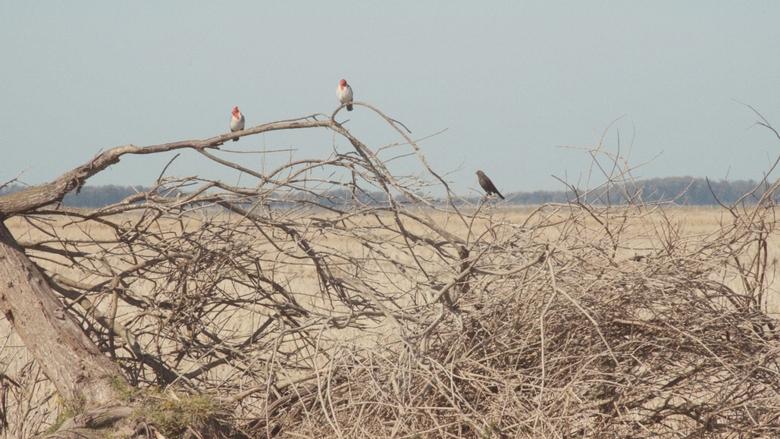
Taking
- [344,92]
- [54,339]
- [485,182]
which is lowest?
[54,339]

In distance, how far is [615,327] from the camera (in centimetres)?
497

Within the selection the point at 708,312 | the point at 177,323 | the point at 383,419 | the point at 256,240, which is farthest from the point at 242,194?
the point at 708,312

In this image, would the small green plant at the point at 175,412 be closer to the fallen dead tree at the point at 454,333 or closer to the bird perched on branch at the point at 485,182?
the fallen dead tree at the point at 454,333

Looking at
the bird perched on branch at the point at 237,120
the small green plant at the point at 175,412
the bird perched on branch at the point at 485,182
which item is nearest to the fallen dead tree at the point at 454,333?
the small green plant at the point at 175,412

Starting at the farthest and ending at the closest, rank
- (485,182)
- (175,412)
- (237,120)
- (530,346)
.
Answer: (485,182) → (237,120) → (530,346) → (175,412)

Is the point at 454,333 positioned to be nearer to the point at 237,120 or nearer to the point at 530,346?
the point at 530,346

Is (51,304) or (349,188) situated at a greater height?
(349,188)

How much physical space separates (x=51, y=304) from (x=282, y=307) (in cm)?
129

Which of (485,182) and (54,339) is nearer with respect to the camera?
(54,339)

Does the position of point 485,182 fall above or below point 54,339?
above

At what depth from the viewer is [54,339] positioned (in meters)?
5.11

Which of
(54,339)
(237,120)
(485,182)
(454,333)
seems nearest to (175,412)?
(54,339)

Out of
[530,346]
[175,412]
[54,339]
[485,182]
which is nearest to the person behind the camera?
[175,412]

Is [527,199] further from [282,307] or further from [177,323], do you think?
[177,323]
